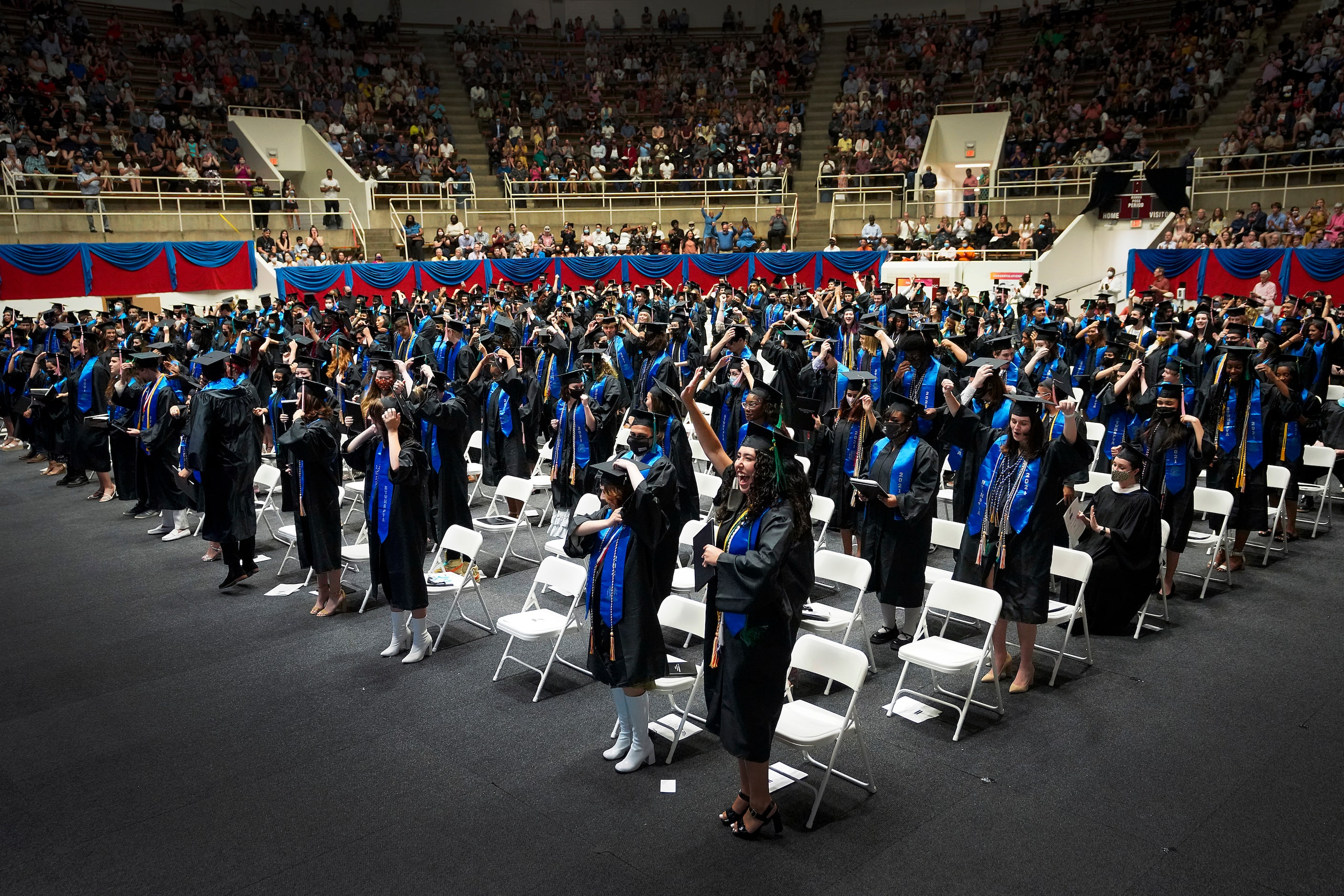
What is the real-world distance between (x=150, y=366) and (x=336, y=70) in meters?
22.5

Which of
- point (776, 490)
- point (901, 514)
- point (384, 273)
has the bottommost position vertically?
point (901, 514)

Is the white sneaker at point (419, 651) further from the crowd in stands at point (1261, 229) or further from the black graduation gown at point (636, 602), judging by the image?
the crowd in stands at point (1261, 229)

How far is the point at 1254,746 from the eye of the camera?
5629 millimetres

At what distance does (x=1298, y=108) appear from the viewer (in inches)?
917

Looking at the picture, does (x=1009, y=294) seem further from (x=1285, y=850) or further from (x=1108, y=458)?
(x=1285, y=850)

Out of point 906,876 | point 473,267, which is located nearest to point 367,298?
point 473,267

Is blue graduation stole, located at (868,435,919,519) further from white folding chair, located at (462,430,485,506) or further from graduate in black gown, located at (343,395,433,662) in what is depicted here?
white folding chair, located at (462,430,485,506)

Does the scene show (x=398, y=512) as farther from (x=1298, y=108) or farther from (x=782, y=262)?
(x=1298, y=108)

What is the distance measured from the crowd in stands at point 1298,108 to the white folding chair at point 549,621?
2156 cm

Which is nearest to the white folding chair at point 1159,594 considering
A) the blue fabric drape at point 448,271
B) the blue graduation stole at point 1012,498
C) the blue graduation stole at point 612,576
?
the blue graduation stole at point 1012,498

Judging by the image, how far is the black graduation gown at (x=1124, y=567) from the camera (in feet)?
23.7

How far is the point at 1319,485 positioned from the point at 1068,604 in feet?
17.3

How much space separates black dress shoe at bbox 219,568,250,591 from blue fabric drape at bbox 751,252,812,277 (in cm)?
1831

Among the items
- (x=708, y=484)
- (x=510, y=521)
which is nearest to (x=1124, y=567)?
(x=708, y=484)
